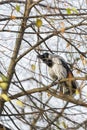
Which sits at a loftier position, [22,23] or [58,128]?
[22,23]

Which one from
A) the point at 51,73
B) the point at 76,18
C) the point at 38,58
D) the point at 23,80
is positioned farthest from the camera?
the point at 51,73

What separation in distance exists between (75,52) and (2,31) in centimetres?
77

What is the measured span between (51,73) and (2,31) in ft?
7.56

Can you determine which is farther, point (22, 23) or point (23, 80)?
point (23, 80)

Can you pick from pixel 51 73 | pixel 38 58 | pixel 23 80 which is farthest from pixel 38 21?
pixel 51 73

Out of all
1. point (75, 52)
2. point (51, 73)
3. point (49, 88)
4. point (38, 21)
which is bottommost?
point (49, 88)

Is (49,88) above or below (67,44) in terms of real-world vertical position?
below

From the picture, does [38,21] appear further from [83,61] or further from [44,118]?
[44,118]

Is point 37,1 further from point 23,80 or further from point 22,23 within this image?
point 23,80

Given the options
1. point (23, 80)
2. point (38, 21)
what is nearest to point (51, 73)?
point (23, 80)

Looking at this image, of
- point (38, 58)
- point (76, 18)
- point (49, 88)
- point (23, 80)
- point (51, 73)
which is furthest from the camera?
point (51, 73)

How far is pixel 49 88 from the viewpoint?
321 centimetres

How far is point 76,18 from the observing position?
3648 mm

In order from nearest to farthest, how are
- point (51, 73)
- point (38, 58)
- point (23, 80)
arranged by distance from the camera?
point (38, 58) → point (23, 80) → point (51, 73)
